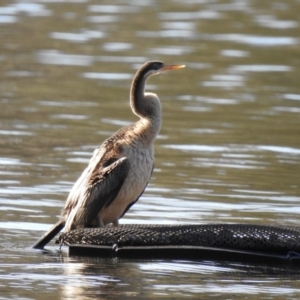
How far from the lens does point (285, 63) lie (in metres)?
21.7

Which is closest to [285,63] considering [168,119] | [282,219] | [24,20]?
[168,119]

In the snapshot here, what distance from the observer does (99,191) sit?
10.1 meters

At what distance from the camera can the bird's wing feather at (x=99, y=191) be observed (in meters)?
10.1

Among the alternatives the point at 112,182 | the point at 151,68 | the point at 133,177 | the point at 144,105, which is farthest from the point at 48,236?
the point at 151,68

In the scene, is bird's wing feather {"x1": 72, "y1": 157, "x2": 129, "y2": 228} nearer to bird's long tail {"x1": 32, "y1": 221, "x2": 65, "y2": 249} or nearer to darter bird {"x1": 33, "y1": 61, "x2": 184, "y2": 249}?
darter bird {"x1": 33, "y1": 61, "x2": 184, "y2": 249}

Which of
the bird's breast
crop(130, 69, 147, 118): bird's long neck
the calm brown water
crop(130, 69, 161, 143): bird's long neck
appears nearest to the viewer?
the calm brown water

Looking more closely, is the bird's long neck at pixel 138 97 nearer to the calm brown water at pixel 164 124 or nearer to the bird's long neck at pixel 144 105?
the bird's long neck at pixel 144 105

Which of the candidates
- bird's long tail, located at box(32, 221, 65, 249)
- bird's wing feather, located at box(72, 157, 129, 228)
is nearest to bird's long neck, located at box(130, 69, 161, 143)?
bird's wing feather, located at box(72, 157, 129, 228)

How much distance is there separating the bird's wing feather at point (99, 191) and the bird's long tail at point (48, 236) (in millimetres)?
159

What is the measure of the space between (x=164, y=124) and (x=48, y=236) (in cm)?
668

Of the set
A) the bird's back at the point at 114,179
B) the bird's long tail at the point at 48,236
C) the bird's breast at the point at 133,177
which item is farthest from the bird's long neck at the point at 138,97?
the bird's long tail at the point at 48,236

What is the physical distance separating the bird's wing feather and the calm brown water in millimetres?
357

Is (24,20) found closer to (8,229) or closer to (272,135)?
(272,135)

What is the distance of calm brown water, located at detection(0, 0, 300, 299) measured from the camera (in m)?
8.96
